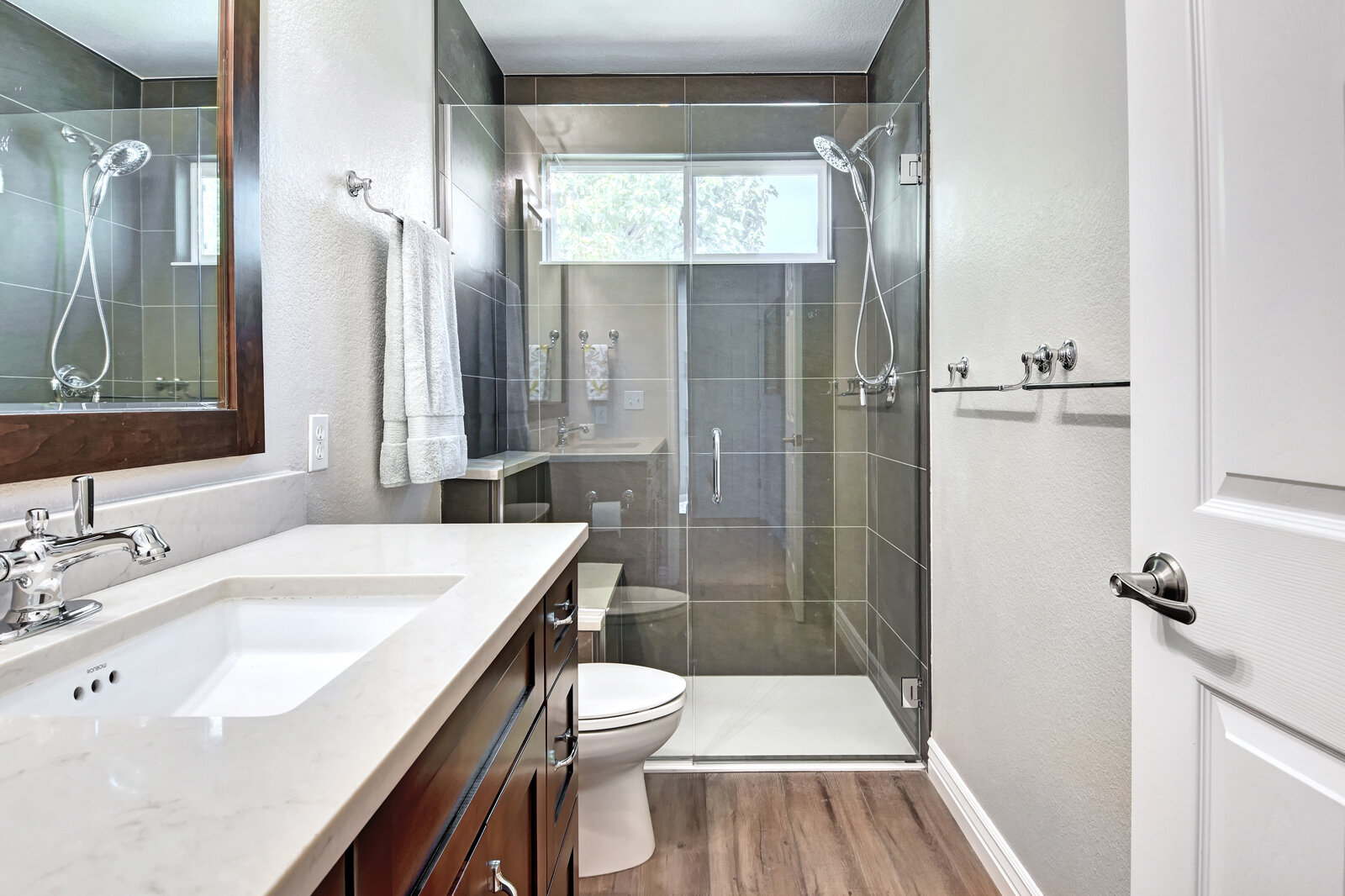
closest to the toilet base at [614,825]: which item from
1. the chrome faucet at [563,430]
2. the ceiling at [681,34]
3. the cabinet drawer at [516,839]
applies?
the cabinet drawer at [516,839]

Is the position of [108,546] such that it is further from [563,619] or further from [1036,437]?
[1036,437]

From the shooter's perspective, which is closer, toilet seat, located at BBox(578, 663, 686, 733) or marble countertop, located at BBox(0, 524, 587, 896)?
marble countertop, located at BBox(0, 524, 587, 896)

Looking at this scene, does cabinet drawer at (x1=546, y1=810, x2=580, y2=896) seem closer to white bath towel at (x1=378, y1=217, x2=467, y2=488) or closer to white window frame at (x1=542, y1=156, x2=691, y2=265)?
white bath towel at (x1=378, y1=217, x2=467, y2=488)

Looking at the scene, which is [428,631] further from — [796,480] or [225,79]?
[796,480]

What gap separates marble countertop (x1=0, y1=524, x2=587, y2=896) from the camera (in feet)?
1.21

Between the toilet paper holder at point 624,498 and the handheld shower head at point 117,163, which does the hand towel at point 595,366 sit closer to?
the toilet paper holder at point 624,498

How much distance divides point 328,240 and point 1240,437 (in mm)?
1652

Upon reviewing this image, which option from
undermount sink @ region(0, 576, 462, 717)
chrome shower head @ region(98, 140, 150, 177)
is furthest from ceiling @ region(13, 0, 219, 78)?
undermount sink @ region(0, 576, 462, 717)

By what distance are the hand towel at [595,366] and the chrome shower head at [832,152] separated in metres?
0.97

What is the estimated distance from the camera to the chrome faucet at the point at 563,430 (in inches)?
94.0

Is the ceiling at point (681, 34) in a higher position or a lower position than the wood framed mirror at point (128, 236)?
higher

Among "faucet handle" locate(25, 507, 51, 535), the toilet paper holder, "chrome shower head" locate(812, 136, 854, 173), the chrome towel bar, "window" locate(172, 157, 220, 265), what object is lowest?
the toilet paper holder

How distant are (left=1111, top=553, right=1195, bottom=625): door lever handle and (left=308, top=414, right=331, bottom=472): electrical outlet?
145 centimetres

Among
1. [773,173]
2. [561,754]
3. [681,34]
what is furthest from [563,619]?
[681,34]
